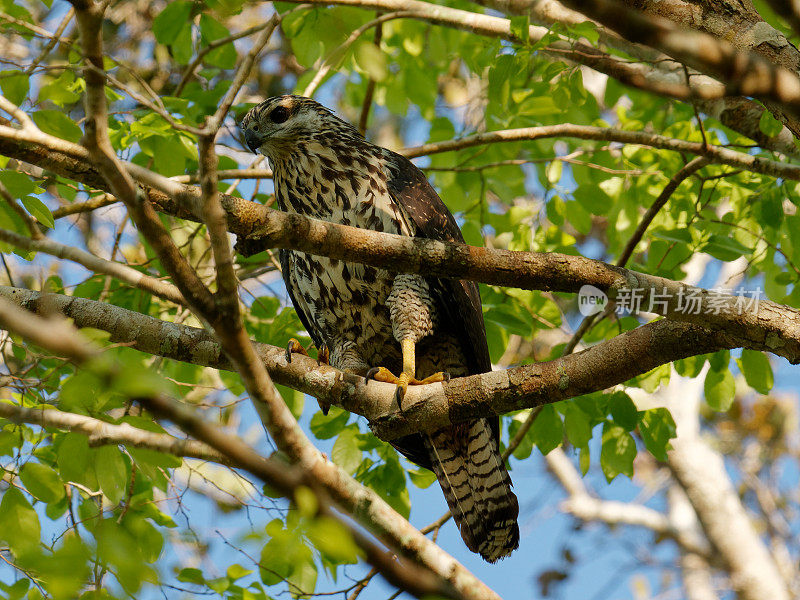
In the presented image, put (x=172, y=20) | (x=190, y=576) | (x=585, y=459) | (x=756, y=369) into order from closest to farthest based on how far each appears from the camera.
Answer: (x=190, y=576), (x=756, y=369), (x=585, y=459), (x=172, y=20)

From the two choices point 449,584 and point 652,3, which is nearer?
point 449,584

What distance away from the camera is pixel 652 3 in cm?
293

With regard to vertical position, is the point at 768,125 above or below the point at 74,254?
above

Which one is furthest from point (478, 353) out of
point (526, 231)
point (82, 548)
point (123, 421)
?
point (82, 548)

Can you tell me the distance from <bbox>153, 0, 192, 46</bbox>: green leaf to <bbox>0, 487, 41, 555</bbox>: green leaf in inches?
104

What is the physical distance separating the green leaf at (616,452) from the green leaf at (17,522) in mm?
2505

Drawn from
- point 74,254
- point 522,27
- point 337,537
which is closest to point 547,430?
point 522,27

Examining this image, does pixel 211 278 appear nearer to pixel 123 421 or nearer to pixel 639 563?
pixel 123 421

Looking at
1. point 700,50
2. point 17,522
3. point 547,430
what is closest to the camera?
point 700,50

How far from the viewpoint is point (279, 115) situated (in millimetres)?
4555

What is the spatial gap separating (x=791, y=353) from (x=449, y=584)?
1.35m

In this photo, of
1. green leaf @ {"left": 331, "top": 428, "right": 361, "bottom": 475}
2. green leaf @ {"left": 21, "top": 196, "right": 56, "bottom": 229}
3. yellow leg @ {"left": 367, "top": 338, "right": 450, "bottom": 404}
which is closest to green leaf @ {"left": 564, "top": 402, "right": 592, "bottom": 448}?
yellow leg @ {"left": 367, "top": 338, "right": 450, "bottom": 404}

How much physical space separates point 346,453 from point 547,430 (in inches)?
38.7

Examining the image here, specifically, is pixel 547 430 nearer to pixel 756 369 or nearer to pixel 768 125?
pixel 756 369
